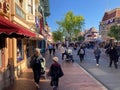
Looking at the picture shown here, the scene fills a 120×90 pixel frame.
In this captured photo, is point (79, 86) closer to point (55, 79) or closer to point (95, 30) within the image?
point (55, 79)

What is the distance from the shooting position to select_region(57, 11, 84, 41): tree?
101938mm

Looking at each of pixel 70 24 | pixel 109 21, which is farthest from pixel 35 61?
pixel 109 21

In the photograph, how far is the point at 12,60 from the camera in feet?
50.2

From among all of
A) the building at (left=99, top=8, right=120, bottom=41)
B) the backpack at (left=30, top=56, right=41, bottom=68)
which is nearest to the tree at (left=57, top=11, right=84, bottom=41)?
the building at (left=99, top=8, right=120, bottom=41)

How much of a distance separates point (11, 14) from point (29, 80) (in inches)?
134

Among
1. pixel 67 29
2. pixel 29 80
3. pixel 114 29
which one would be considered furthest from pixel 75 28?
pixel 29 80

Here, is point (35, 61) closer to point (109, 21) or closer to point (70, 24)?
point (70, 24)

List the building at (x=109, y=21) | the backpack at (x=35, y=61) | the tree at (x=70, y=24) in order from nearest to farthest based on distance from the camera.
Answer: the backpack at (x=35, y=61)
the tree at (x=70, y=24)
the building at (x=109, y=21)

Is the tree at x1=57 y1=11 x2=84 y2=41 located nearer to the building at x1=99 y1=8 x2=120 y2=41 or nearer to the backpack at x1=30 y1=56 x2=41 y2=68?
the building at x1=99 y1=8 x2=120 y2=41

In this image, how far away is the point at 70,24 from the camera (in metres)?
102

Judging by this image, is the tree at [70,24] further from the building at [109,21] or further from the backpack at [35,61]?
the backpack at [35,61]

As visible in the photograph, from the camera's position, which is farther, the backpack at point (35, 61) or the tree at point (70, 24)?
the tree at point (70, 24)

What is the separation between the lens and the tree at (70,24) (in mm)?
101938

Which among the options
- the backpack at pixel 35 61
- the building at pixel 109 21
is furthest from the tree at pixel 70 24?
the backpack at pixel 35 61
